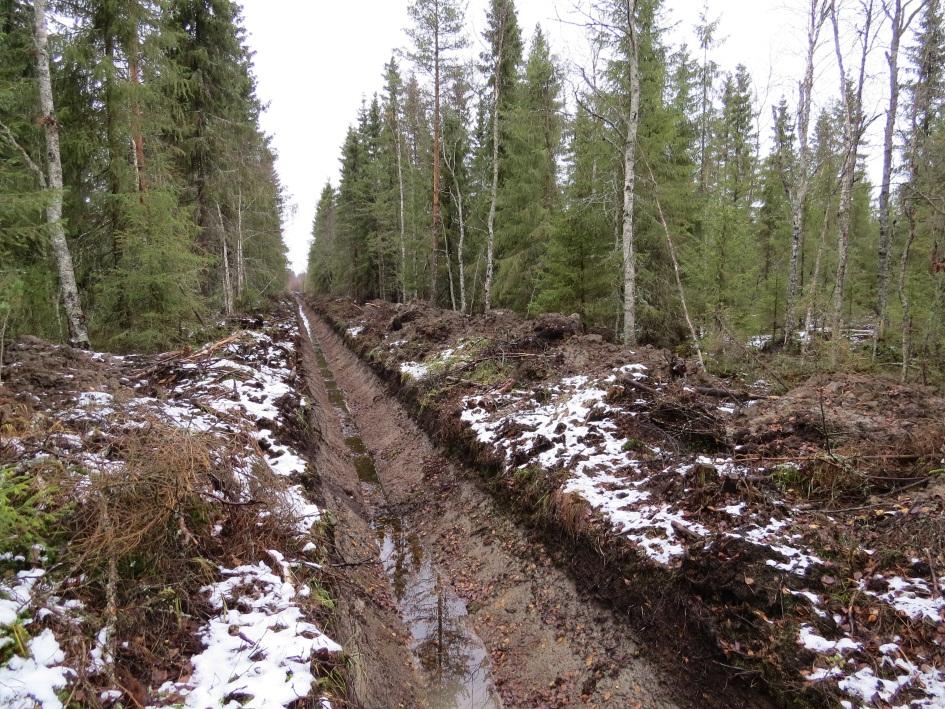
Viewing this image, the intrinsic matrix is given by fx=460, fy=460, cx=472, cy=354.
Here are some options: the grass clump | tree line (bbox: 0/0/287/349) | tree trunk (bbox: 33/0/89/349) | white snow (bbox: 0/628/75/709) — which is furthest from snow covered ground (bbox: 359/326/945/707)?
tree trunk (bbox: 33/0/89/349)

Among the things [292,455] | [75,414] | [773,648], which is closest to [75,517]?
[75,414]

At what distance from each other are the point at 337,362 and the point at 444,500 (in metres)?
13.8

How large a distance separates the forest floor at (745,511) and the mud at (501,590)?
5.3 inches

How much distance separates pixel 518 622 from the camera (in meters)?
4.97

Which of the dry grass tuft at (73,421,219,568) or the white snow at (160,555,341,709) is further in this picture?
the dry grass tuft at (73,421,219,568)

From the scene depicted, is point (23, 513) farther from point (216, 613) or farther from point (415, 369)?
point (415, 369)

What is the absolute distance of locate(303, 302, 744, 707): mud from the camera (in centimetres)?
404

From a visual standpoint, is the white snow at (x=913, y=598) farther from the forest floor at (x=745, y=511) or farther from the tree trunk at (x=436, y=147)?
the tree trunk at (x=436, y=147)

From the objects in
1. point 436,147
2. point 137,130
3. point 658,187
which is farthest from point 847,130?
point 137,130

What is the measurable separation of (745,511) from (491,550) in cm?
304

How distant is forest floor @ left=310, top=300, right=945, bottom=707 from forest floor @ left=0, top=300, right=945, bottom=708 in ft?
0.07

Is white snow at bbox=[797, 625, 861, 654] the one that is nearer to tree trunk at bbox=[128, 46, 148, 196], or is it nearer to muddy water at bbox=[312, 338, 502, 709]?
muddy water at bbox=[312, 338, 502, 709]

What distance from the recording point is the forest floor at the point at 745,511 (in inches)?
130

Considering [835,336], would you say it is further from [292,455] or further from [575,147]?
[292,455]
